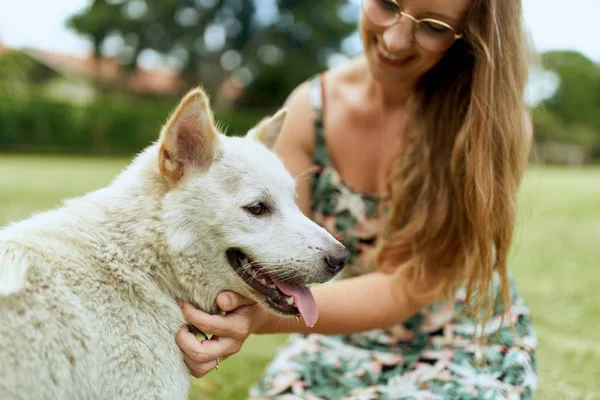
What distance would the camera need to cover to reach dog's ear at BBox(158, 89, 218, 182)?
1.93 metres

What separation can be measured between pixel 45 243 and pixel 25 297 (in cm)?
21

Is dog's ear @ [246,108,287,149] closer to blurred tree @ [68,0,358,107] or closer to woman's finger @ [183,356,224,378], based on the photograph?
woman's finger @ [183,356,224,378]

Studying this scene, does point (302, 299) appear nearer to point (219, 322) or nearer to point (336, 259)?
point (336, 259)

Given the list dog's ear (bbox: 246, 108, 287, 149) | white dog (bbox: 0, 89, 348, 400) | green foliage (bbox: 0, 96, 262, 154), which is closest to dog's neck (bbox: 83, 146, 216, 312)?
white dog (bbox: 0, 89, 348, 400)

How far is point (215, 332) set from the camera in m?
2.04

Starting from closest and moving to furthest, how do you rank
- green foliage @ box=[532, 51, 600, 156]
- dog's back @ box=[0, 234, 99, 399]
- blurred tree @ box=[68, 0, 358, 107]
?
dog's back @ box=[0, 234, 99, 399] → blurred tree @ box=[68, 0, 358, 107] → green foliage @ box=[532, 51, 600, 156]

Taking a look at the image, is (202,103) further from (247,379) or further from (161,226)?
(247,379)

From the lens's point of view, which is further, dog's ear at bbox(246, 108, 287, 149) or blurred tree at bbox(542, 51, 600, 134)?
blurred tree at bbox(542, 51, 600, 134)

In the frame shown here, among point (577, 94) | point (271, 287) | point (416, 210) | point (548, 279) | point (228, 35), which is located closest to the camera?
point (271, 287)

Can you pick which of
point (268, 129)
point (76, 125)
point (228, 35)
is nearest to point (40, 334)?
point (268, 129)

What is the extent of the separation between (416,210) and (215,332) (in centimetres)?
122

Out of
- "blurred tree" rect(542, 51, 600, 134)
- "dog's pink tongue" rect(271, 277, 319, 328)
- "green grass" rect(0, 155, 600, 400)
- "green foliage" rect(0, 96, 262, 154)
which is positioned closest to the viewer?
"dog's pink tongue" rect(271, 277, 319, 328)

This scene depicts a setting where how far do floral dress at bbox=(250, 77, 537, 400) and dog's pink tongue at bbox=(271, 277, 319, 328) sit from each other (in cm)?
64

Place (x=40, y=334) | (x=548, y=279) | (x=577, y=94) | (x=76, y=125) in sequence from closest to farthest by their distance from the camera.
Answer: (x=40, y=334) < (x=548, y=279) < (x=76, y=125) < (x=577, y=94)
